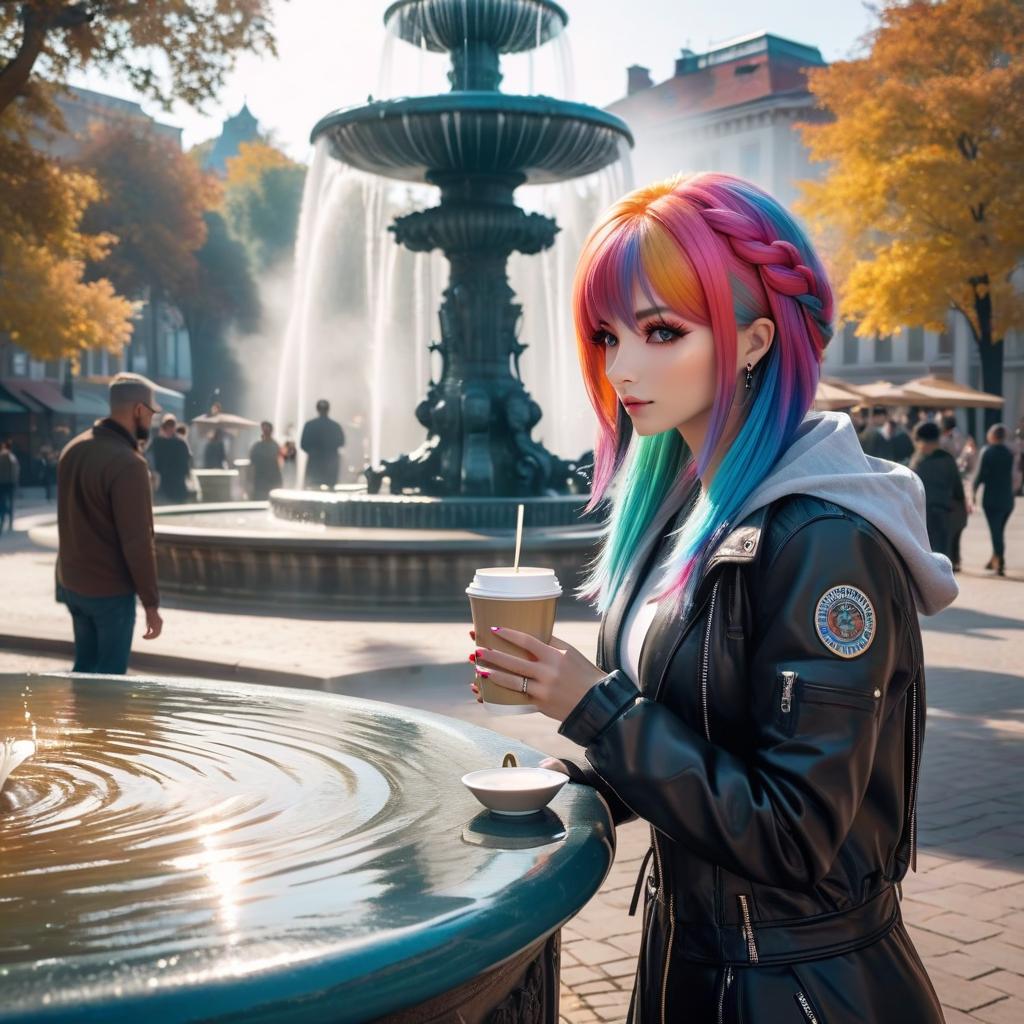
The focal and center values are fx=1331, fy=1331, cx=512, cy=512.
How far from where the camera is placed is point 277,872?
1934 millimetres

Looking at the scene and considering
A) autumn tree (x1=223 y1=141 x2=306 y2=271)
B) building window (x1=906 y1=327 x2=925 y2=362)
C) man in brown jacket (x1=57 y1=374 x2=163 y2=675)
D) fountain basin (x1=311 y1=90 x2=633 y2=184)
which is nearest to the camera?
man in brown jacket (x1=57 y1=374 x2=163 y2=675)

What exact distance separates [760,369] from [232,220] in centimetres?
5834

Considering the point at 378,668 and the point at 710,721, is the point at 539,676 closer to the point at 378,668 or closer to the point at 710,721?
the point at 710,721

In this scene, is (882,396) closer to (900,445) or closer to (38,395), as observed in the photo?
(900,445)

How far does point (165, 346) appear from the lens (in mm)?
71562

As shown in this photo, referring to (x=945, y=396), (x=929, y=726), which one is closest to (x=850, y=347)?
(x=945, y=396)

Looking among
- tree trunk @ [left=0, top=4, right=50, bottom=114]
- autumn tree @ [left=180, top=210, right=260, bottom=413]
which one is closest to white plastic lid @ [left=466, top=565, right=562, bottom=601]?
tree trunk @ [left=0, top=4, right=50, bottom=114]

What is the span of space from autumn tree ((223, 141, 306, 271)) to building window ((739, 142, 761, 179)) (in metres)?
20.0

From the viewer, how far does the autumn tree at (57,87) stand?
806 inches

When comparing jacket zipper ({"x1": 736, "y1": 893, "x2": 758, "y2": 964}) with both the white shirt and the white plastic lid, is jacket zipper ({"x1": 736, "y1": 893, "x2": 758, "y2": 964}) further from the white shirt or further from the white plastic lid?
the white plastic lid

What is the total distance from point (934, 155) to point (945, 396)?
539cm

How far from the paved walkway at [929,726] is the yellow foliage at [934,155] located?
664 inches

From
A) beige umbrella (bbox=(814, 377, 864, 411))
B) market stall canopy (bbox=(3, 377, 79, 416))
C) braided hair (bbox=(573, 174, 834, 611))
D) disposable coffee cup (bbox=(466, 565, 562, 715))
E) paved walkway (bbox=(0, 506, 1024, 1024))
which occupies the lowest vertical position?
paved walkway (bbox=(0, 506, 1024, 1024))

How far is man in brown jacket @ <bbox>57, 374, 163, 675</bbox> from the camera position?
6.54 meters
